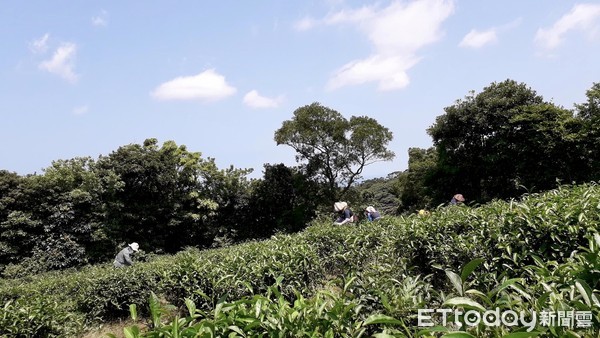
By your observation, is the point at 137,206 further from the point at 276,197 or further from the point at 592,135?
the point at 592,135

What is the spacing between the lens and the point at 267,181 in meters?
21.5

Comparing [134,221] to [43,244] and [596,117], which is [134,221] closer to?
[43,244]

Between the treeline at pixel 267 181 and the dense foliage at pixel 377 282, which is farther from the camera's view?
the treeline at pixel 267 181

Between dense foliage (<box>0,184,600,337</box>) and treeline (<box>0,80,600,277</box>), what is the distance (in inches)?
417

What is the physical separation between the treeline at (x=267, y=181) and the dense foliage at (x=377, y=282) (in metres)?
10.6

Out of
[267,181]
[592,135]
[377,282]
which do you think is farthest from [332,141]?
[377,282]

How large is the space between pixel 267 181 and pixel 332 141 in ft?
13.0

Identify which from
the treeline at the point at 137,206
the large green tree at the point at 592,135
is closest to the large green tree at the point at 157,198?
the treeline at the point at 137,206

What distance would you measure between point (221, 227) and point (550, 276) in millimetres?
19866

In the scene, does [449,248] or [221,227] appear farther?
[221,227]

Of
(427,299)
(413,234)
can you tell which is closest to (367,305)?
(427,299)

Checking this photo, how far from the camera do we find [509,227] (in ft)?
10.5

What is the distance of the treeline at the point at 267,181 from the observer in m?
16.0

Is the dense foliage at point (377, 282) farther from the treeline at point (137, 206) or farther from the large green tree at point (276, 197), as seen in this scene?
the large green tree at point (276, 197)
